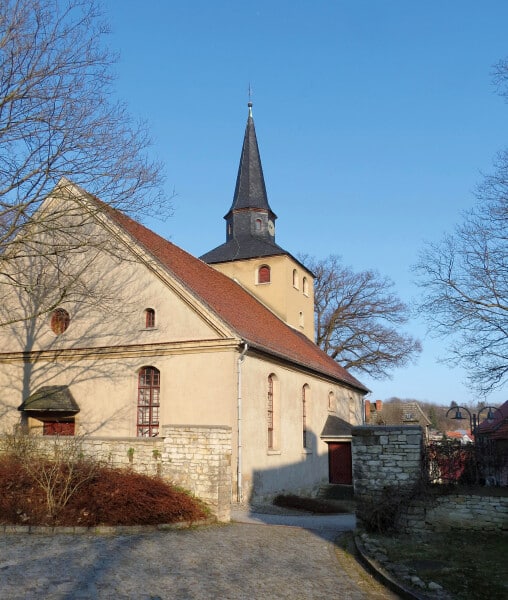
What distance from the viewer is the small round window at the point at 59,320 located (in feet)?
67.5

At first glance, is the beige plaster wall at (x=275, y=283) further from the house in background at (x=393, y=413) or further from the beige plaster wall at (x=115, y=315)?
the house in background at (x=393, y=413)

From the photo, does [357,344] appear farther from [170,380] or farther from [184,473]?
[184,473]

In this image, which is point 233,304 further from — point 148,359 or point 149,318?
point 148,359

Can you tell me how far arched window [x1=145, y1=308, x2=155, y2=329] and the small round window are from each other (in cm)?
315

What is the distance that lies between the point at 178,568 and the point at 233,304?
14613 mm

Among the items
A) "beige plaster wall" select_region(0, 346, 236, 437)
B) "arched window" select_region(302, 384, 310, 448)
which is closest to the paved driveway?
"beige plaster wall" select_region(0, 346, 236, 437)

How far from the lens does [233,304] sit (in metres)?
22.2

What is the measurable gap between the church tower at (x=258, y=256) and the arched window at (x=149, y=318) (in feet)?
29.9

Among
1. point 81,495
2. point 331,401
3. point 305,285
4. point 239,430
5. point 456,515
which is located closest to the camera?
point 456,515

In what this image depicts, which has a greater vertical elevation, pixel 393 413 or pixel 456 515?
pixel 393 413

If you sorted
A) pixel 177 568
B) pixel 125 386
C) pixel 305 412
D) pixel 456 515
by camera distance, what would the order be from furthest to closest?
pixel 305 412 → pixel 125 386 → pixel 456 515 → pixel 177 568

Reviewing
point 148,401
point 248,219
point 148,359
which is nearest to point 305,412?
point 148,401

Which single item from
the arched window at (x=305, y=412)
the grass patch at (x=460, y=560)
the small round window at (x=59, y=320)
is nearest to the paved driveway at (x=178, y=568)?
the grass patch at (x=460, y=560)

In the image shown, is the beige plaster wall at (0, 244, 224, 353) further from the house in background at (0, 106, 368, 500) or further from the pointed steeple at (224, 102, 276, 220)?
the pointed steeple at (224, 102, 276, 220)
